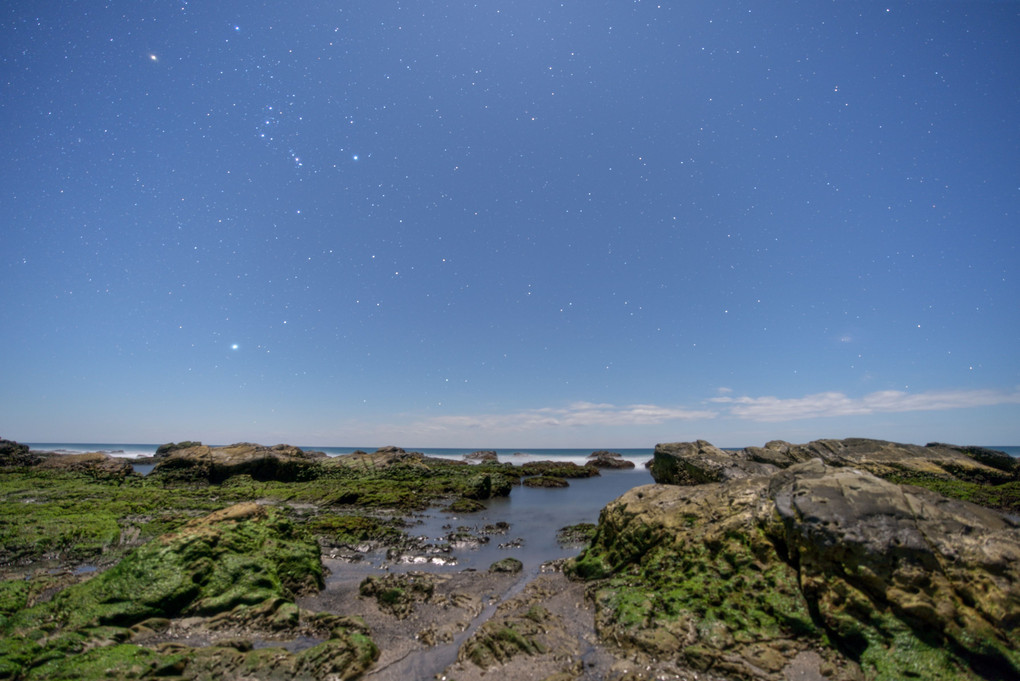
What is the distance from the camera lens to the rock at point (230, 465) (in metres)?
34.0

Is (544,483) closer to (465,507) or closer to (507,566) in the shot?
(465,507)

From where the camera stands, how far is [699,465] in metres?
20.5

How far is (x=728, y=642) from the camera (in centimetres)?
659

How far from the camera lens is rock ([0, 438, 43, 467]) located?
39.0m

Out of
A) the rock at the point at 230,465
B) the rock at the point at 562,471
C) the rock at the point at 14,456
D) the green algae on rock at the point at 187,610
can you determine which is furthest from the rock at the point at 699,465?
the rock at the point at 14,456

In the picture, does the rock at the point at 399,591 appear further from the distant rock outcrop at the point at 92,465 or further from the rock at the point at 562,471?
the rock at the point at 562,471

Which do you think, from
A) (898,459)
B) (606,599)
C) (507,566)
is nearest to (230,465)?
(507,566)

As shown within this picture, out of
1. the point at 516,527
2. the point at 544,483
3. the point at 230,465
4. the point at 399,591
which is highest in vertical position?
the point at 399,591

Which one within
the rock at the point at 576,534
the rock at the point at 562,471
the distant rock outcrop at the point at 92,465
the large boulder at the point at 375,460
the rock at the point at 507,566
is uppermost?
the rock at the point at 507,566

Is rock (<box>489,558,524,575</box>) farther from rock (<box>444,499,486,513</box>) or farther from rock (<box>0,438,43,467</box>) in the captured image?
rock (<box>0,438,43,467</box>)

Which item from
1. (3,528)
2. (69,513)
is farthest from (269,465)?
(3,528)

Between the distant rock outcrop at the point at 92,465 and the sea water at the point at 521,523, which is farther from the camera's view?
the distant rock outcrop at the point at 92,465

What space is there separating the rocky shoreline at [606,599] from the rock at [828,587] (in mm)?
29

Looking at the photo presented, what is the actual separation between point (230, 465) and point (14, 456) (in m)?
26.7
